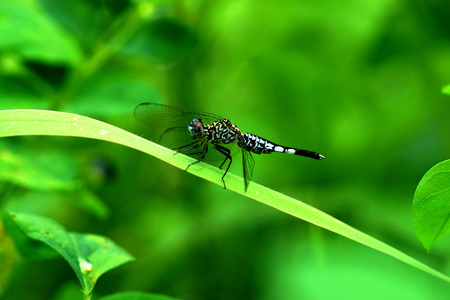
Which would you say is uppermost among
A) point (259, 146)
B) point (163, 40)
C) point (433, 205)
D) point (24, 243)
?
point (163, 40)

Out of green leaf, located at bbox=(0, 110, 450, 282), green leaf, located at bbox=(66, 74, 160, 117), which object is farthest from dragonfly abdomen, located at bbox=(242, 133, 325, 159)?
green leaf, located at bbox=(0, 110, 450, 282)

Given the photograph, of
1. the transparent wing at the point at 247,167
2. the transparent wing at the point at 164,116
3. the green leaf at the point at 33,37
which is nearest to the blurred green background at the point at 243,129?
the green leaf at the point at 33,37

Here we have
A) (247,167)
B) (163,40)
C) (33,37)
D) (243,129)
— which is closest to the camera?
(247,167)

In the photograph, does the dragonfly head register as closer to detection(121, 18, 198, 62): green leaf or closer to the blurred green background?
the blurred green background

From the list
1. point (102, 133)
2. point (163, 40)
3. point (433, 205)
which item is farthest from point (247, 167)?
point (163, 40)

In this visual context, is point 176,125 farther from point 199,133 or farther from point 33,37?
point 33,37

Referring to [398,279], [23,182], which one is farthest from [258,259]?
[23,182]

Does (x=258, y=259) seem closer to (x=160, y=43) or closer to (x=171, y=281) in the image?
(x=171, y=281)
